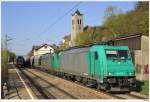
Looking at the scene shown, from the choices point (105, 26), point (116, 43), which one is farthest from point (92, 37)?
point (116, 43)

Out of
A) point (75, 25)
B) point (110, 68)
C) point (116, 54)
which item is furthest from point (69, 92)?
point (75, 25)

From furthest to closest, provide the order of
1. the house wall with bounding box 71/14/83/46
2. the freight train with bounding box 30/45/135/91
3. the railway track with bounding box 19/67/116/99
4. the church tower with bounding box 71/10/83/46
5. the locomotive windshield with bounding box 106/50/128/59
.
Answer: the church tower with bounding box 71/10/83/46
the house wall with bounding box 71/14/83/46
the locomotive windshield with bounding box 106/50/128/59
the freight train with bounding box 30/45/135/91
the railway track with bounding box 19/67/116/99

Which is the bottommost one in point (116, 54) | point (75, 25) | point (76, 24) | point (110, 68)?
point (110, 68)

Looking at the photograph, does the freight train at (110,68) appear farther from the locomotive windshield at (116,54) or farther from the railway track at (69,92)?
the railway track at (69,92)

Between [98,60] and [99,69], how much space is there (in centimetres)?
45

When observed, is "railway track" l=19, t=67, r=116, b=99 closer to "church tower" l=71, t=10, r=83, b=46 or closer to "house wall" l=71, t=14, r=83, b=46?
"house wall" l=71, t=14, r=83, b=46

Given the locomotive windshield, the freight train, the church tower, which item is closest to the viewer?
the freight train

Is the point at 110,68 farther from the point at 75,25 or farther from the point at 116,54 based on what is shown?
the point at 75,25

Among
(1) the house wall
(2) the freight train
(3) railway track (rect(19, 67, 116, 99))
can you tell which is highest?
(1) the house wall

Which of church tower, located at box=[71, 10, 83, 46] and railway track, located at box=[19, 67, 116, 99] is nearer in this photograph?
railway track, located at box=[19, 67, 116, 99]

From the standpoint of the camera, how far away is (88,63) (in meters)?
19.1

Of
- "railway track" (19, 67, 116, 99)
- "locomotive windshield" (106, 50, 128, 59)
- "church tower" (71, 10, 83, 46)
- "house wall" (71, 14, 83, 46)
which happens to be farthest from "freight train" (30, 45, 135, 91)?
"church tower" (71, 10, 83, 46)

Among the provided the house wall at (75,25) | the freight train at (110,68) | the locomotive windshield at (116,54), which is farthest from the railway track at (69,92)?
the house wall at (75,25)

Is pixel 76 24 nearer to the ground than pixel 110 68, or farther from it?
farther from it
